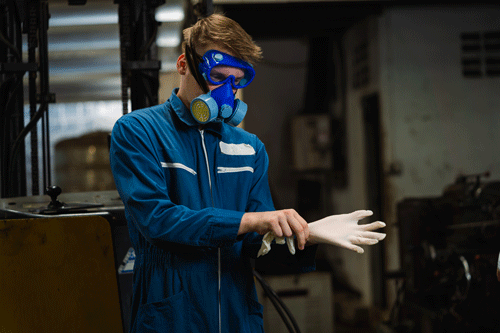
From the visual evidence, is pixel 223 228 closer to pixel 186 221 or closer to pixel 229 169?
pixel 186 221

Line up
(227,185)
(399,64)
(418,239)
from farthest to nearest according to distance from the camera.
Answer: (399,64) < (418,239) < (227,185)

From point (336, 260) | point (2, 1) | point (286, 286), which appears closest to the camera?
point (2, 1)

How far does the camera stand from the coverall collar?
120cm

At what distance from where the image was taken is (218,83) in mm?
1229

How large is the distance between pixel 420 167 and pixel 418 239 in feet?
5.53

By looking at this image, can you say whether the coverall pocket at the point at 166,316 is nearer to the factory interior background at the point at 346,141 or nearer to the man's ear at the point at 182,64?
the factory interior background at the point at 346,141

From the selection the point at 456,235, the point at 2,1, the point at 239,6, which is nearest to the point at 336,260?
the point at 456,235

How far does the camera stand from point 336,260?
6027 millimetres

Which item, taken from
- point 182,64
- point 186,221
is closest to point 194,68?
point 182,64

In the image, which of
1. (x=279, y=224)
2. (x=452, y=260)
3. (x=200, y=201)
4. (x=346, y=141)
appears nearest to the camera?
(x=279, y=224)

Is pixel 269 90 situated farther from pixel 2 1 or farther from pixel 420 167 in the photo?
pixel 2 1

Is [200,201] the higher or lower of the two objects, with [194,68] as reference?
lower

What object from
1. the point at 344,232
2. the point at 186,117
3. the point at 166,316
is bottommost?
the point at 166,316

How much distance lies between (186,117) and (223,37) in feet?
0.76
